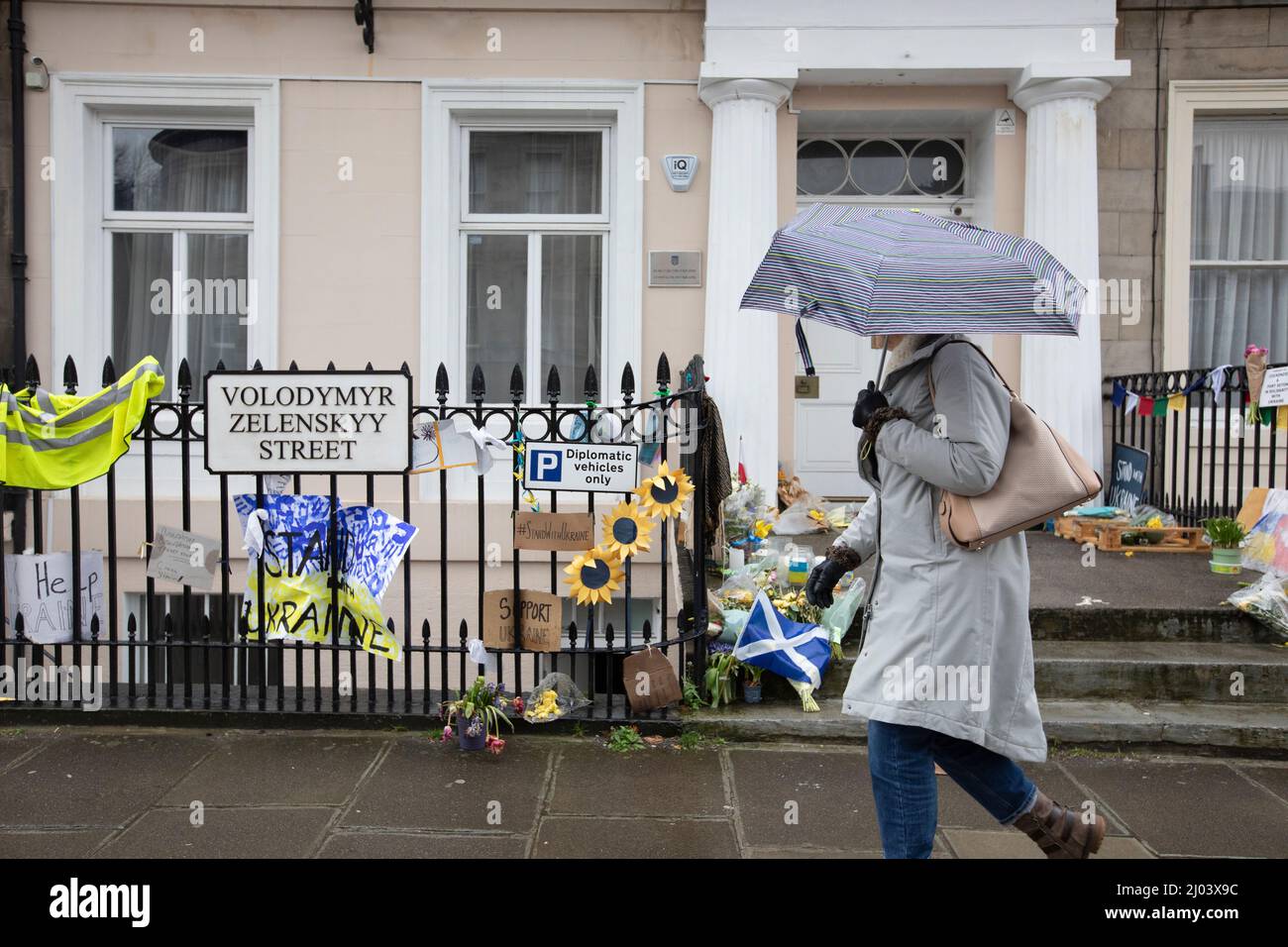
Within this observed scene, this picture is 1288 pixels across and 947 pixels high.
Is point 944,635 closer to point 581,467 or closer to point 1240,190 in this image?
point 581,467

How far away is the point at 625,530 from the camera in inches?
186

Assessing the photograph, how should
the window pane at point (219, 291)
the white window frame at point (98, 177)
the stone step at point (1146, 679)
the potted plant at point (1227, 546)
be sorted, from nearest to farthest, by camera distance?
the stone step at point (1146, 679)
the potted plant at point (1227, 546)
the white window frame at point (98, 177)
the window pane at point (219, 291)

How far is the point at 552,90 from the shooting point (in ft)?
26.1

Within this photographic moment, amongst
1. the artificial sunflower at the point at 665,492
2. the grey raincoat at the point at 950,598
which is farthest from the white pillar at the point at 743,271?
the grey raincoat at the point at 950,598

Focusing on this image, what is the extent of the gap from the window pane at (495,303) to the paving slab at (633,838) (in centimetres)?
494

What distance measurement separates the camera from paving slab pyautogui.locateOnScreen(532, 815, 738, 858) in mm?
3586

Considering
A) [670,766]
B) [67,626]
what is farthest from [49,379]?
[670,766]

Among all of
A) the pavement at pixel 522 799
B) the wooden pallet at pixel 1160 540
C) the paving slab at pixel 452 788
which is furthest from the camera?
the wooden pallet at pixel 1160 540

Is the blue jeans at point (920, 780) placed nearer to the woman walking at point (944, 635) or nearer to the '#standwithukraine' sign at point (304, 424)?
the woman walking at point (944, 635)

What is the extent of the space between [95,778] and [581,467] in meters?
2.41

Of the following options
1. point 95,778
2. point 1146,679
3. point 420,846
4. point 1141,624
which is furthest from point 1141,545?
point 95,778

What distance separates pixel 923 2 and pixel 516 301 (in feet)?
12.7

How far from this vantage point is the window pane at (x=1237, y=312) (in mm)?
8453
